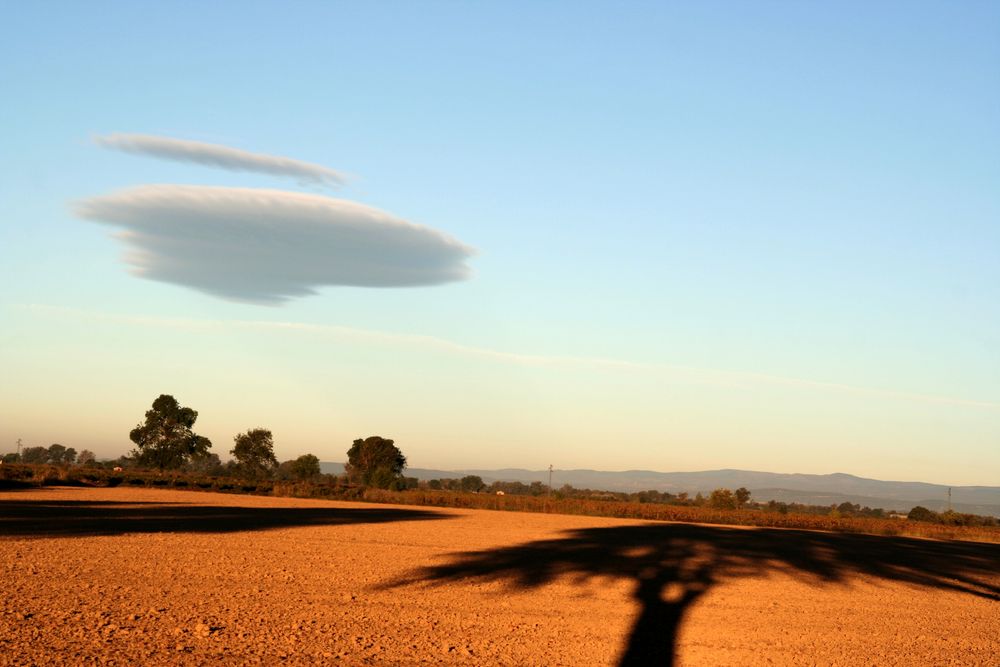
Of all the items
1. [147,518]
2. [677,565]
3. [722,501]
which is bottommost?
[677,565]

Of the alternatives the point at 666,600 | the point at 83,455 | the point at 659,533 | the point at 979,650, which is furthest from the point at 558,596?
the point at 83,455

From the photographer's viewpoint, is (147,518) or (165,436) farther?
(165,436)

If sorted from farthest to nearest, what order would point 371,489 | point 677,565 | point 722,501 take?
point 722,501
point 371,489
point 677,565

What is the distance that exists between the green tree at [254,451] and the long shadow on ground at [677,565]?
85.5m

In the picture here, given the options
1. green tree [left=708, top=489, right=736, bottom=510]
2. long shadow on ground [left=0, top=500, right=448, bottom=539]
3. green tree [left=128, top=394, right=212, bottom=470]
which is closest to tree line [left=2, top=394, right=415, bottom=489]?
green tree [left=128, top=394, right=212, bottom=470]

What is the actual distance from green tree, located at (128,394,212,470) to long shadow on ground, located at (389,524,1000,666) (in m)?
76.6

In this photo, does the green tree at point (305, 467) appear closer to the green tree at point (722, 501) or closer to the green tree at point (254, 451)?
the green tree at point (254, 451)

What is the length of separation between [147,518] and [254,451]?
8955 cm

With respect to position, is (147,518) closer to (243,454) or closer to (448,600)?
(448,600)

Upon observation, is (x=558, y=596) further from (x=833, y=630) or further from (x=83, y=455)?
(x=83, y=455)

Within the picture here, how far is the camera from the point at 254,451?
119125mm

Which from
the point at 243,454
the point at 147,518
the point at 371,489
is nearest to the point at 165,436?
the point at 243,454

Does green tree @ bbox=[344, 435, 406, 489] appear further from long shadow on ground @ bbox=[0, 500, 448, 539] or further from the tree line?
long shadow on ground @ bbox=[0, 500, 448, 539]

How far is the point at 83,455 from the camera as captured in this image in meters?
184
